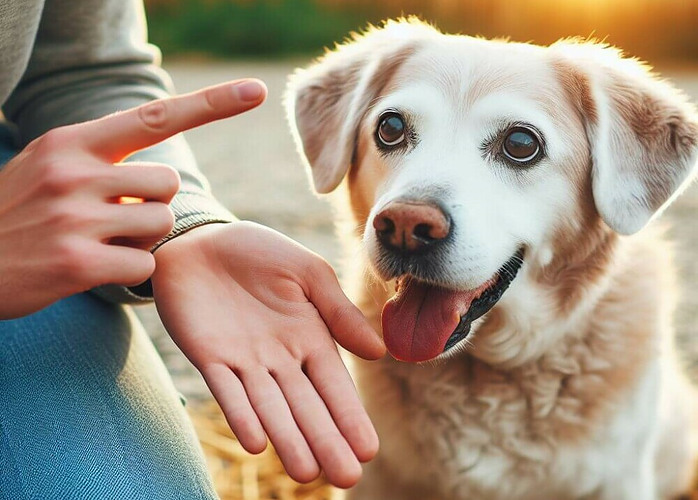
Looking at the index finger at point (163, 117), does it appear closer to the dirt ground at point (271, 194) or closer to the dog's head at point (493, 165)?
the dog's head at point (493, 165)

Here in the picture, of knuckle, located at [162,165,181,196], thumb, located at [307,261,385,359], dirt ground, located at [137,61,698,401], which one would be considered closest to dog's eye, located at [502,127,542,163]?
thumb, located at [307,261,385,359]

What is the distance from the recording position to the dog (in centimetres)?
168

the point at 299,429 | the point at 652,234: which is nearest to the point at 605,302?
the point at 652,234

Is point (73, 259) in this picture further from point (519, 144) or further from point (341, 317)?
point (519, 144)

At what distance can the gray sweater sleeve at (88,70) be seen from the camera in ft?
5.91

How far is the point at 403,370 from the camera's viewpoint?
2039mm

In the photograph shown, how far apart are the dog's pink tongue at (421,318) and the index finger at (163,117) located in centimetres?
66

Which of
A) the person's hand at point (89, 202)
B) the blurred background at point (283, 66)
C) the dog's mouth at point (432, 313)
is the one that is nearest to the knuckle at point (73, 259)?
the person's hand at point (89, 202)

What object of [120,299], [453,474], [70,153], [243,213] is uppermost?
[70,153]

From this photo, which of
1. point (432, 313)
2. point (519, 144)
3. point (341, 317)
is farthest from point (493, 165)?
point (341, 317)

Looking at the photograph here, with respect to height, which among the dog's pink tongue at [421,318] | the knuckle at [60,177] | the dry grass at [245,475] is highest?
the knuckle at [60,177]

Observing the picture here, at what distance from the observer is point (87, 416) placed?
1.42m

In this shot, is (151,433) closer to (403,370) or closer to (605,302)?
(403,370)

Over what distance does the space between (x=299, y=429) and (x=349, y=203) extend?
3.11 feet
